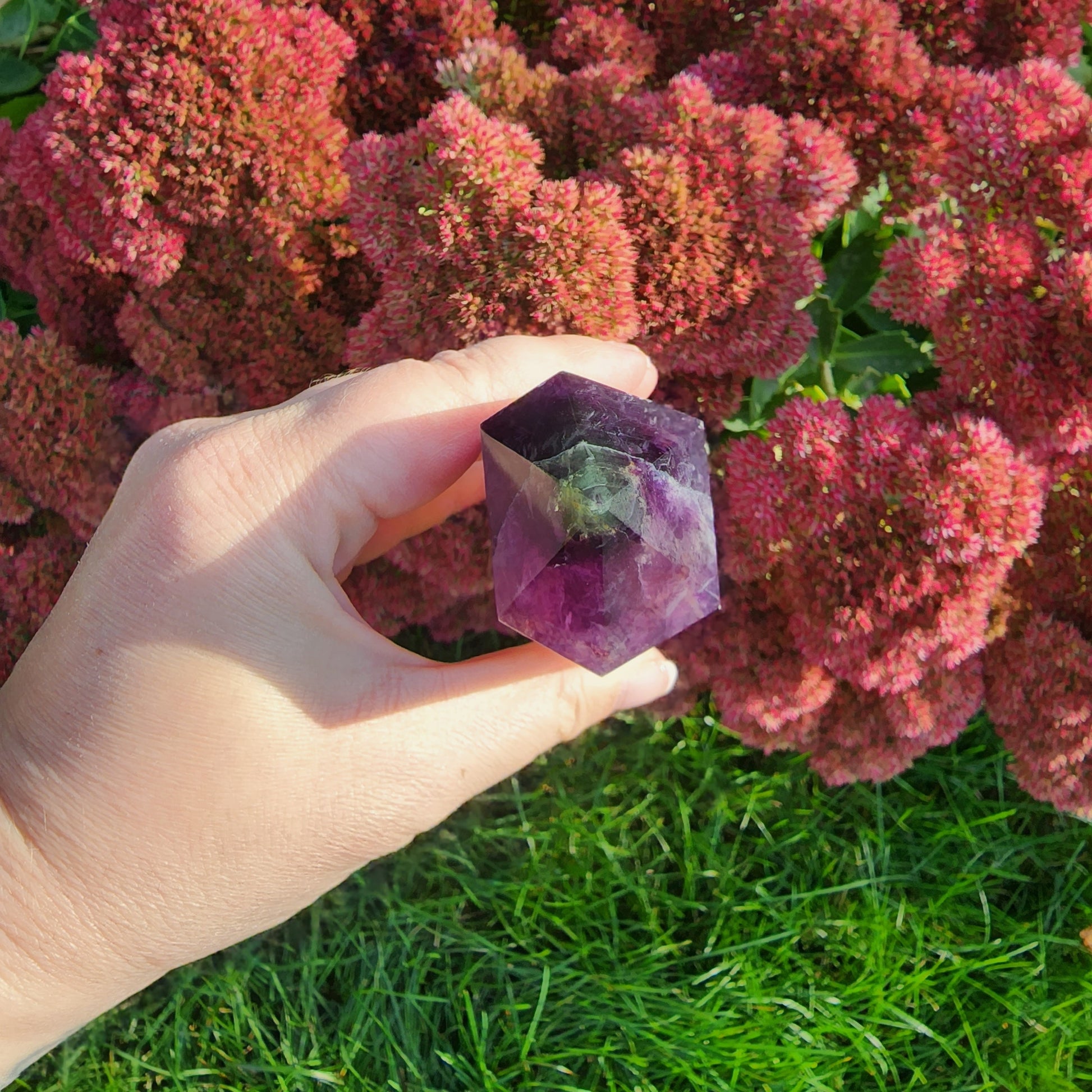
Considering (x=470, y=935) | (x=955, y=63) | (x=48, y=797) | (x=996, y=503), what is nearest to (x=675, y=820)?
(x=470, y=935)

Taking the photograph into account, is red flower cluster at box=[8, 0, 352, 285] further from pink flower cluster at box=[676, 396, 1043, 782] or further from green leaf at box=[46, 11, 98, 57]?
pink flower cluster at box=[676, 396, 1043, 782]

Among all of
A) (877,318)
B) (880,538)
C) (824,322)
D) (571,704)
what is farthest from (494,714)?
(877,318)

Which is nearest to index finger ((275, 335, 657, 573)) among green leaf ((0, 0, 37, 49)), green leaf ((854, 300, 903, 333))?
green leaf ((854, 300, 903, 333))

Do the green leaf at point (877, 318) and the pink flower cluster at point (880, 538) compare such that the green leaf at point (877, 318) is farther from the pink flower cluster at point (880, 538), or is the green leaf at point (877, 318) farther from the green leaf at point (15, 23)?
the green leaf at point (15, 23)

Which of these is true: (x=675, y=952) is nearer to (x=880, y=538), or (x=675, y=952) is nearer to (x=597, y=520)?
(x=880, y=538)

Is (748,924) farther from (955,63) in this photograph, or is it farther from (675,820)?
(955,63)
